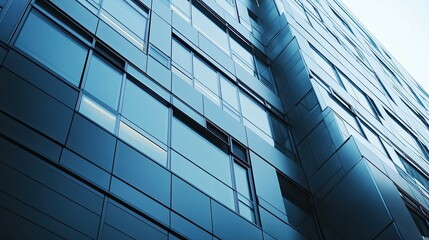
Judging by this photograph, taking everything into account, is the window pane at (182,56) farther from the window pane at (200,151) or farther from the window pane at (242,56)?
the window pane at (242,56)

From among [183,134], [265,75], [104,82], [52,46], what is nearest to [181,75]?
[183,134]

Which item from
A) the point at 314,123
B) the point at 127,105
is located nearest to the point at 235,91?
the point at 314,123

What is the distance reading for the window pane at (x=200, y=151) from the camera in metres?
12.1

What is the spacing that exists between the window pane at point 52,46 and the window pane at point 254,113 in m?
6.92

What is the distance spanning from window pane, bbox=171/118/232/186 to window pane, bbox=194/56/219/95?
3082 millimetres

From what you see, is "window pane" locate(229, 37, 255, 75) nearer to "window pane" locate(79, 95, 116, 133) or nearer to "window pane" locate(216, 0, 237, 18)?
"window pane" locate(216, 0, 237, 18)

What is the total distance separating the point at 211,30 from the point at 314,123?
6103 millimetres

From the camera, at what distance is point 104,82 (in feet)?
37.3

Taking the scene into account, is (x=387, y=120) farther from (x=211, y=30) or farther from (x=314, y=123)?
(x=211, y=30)

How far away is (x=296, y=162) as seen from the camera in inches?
650

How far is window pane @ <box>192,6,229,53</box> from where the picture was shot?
62.2ft

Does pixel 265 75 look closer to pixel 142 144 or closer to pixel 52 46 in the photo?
pixel 142 144

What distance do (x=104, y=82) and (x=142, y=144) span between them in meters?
1.92

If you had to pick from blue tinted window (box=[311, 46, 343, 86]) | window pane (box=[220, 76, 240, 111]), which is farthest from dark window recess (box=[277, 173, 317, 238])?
blue tinted window (box=[311, 46, 343, 86])
